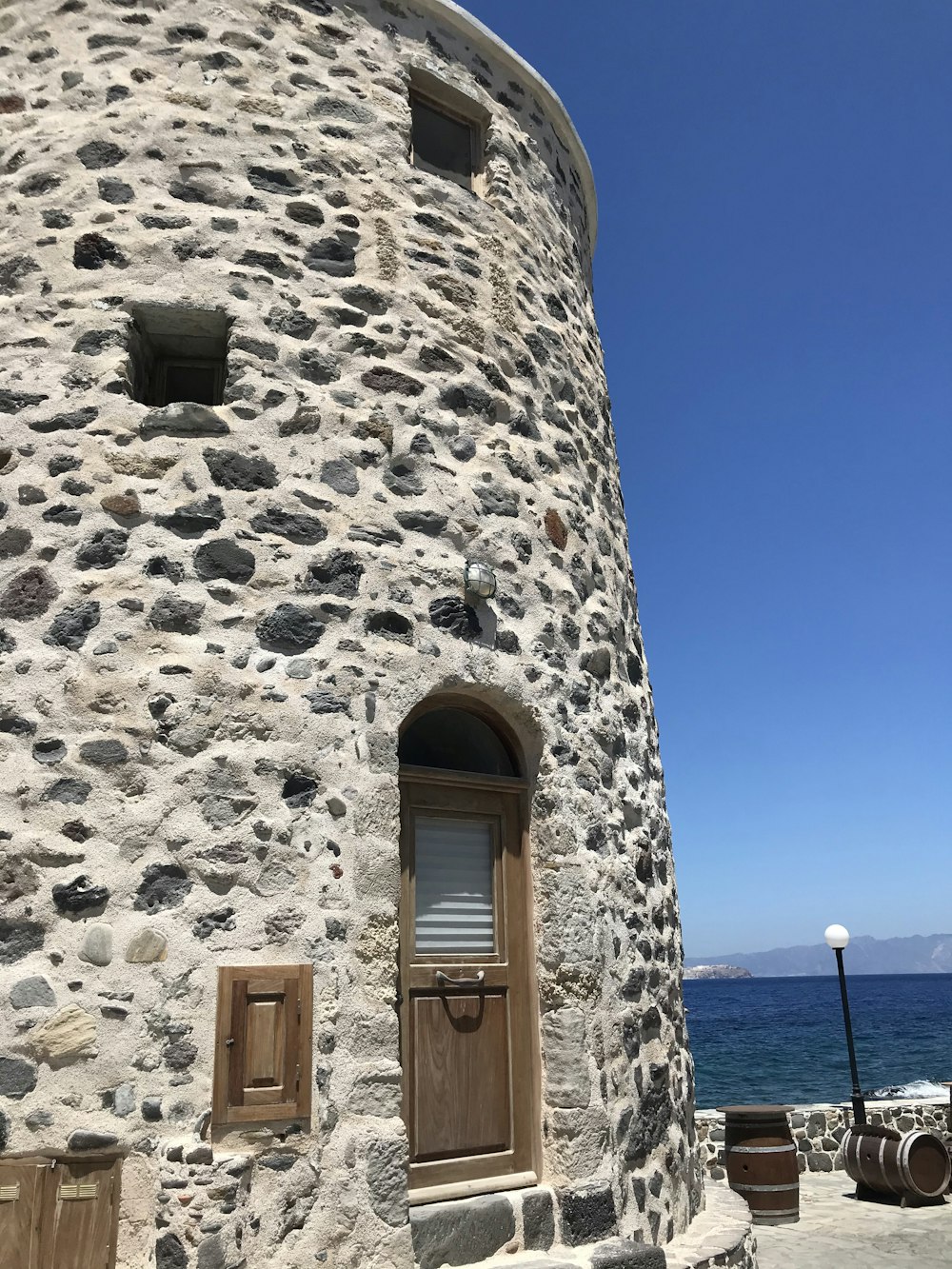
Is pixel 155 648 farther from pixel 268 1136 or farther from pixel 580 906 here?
pixel 580 906

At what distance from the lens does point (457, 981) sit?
4.56 meters

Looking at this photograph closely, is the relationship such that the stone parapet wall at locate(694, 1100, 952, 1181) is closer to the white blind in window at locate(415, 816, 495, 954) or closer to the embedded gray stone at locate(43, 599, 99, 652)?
the white blind in window at locate(415, 816, 495, 954)

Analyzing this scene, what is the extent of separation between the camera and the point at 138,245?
4.91 m

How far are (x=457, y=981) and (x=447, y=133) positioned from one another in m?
5.02

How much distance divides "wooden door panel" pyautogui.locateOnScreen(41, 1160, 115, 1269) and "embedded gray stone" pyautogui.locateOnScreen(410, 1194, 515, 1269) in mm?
1173

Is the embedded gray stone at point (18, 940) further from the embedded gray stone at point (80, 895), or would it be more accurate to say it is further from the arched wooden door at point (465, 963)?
the arched wooden door at point (465, 963)

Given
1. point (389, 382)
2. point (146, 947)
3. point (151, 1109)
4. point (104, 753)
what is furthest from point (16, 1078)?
point (389, 382)

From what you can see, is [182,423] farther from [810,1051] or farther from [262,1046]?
[810,1051]

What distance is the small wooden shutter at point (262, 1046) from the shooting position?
375 cm

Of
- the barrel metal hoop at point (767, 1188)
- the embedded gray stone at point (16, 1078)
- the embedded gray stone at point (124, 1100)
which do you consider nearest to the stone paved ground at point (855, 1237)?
the barrel metal hoop at point (767, 1188)

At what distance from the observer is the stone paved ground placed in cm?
740

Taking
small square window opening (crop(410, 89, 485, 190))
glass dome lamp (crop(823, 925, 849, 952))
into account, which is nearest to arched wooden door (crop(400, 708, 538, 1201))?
small square window opening (crop(410, 89, 485, 190))

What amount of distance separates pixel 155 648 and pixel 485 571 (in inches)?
64.5

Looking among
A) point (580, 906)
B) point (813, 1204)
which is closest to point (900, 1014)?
point (813, 1204)
